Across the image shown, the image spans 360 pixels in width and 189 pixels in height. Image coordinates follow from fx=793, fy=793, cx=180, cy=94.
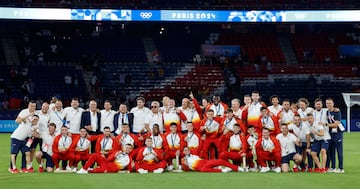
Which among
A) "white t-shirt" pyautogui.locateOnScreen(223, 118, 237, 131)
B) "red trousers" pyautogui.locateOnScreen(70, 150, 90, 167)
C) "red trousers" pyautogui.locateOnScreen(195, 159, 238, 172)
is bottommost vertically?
"red trousers" pyautogui.locateOnScreen(195, 159, 238, 172)

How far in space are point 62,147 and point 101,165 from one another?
1.16 meters

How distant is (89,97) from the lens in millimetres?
44438

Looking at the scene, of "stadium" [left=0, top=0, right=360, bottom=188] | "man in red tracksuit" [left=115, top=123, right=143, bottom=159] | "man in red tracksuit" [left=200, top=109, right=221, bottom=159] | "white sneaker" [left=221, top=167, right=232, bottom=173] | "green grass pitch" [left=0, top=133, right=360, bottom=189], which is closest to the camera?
"green grass pitch" [left=0, top=133, right=360, bottom=189]

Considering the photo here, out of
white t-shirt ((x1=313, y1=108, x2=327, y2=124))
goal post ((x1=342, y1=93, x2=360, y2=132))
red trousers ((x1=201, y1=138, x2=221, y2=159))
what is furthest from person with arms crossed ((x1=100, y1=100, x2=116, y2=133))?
goal post ((x1=342, y1=93, x2=360, y2=132))

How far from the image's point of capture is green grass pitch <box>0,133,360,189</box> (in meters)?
17.0

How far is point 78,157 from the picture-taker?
20.8 m

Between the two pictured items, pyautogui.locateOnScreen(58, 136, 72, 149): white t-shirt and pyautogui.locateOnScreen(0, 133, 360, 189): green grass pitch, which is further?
pyautogui.locateOnScreen(58, 136, 72, 149): white t-shirt

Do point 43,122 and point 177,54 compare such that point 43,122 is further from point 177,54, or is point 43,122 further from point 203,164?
point 177,54

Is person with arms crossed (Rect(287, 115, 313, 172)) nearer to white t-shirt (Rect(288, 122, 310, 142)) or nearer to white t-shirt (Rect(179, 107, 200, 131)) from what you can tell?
white t-shirt (Rect(288, 122, 310, 142))

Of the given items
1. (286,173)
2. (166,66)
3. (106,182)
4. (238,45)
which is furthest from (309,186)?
(238,45)

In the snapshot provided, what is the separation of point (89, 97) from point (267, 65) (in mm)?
12290

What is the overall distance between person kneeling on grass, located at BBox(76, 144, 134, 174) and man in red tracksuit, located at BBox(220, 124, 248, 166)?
2.53 meters

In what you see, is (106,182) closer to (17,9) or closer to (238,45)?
(17,9)

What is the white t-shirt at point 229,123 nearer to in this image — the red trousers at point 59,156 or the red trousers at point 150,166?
the red trousers at point 150,166
